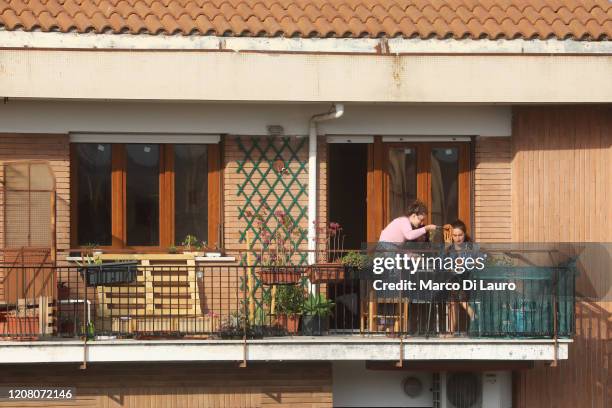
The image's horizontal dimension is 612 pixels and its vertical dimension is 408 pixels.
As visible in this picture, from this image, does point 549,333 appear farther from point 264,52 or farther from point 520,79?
point 264,52

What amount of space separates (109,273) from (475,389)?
5.62 metres

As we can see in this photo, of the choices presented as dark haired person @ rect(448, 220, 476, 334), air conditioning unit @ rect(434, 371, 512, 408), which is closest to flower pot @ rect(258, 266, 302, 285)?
dark haired person @ rect(448, 220, 476, 334)

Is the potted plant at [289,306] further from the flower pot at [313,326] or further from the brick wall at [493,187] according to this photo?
the brick wall at [493,187]

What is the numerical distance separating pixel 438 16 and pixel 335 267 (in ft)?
13.3

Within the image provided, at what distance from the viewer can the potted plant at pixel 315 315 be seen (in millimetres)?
19688

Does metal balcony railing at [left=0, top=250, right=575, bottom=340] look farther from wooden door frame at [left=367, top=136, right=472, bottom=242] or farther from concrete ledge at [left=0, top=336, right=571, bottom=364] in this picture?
wooden door frame at [left=367, top=136, right=472, bottom=242]

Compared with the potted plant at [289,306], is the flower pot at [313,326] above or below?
below

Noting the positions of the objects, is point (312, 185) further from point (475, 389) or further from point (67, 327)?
point (67, 327)

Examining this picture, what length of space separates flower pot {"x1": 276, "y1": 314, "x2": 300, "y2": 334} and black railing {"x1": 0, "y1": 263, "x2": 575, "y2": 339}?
0.04 ft

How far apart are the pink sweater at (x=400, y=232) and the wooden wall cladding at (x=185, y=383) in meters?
2.01

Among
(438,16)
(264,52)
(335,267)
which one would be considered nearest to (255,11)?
(264,52)

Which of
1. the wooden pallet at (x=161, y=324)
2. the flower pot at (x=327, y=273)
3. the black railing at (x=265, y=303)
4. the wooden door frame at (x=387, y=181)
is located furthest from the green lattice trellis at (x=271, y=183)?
the wooden pallet at (x=161, y=324)

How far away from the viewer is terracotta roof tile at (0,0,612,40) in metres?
20.2

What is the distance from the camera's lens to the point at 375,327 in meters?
19.8
